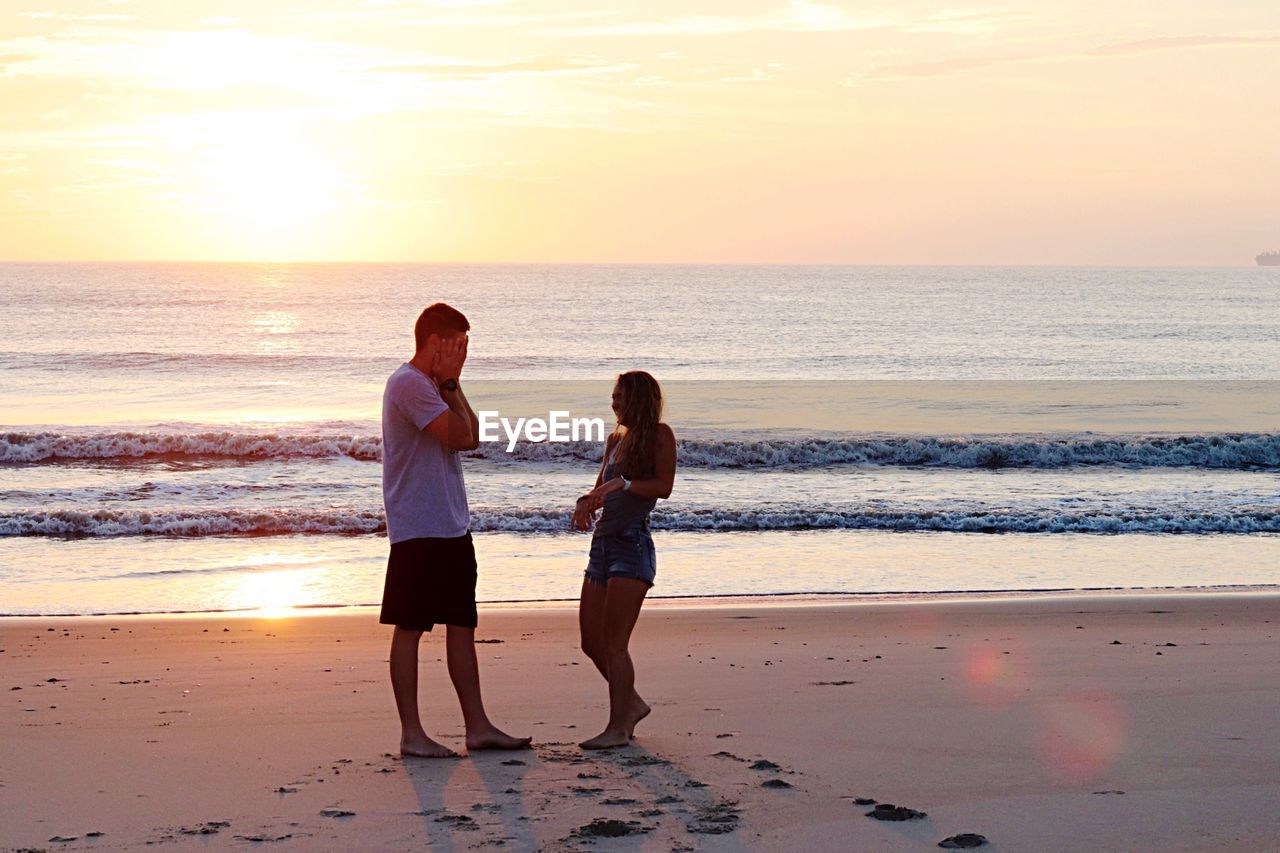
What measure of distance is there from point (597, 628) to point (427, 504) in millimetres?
872

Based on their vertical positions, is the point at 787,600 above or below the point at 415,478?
below

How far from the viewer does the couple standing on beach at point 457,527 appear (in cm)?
475

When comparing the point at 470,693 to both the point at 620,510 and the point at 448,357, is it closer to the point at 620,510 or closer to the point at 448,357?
the point at 620,510

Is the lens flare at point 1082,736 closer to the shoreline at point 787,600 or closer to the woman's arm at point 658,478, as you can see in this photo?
the woman's arm at point 658,478

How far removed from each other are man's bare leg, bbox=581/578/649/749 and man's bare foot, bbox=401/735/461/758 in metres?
0.56

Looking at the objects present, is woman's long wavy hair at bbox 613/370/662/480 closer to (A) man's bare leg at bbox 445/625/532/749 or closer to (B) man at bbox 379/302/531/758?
(B) man at bbox 379/302/531/758

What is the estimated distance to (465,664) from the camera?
5.01 meters

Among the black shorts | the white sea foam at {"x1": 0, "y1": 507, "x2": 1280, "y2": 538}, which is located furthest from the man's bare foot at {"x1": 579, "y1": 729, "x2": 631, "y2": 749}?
the white sea foam at {"x1": 0, "y1": 507, "x2": 1280, "y2": 538}

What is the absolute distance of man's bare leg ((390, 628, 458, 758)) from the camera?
4910 millimetres

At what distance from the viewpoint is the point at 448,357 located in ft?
15.6

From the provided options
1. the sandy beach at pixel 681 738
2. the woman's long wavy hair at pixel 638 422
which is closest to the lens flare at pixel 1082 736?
the sandy beach at pixel 681 738

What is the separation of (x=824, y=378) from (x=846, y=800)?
111ft

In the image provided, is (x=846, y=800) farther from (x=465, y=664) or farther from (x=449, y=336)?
(x=449, y=336)

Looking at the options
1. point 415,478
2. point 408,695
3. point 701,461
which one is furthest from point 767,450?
point 415,478
